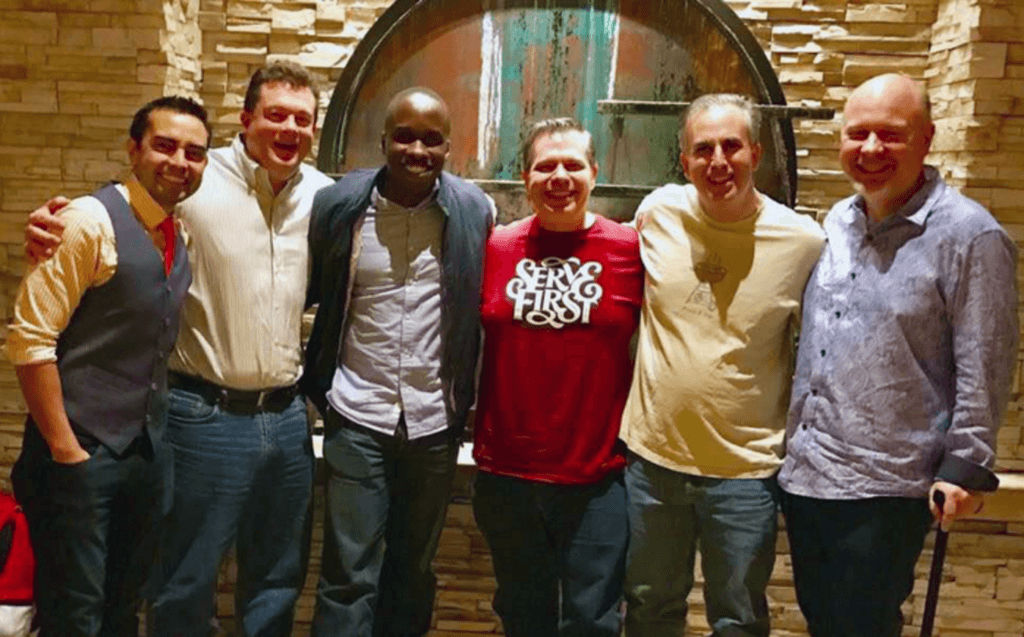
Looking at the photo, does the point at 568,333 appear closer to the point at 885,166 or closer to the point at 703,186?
the point at 703,186

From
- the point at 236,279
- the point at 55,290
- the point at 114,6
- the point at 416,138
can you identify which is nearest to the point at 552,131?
the point at 416,138

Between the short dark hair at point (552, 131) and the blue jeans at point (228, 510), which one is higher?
the short dark hair at point (552, 131)

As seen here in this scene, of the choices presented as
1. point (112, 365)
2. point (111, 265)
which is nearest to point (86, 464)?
point (112, 365)

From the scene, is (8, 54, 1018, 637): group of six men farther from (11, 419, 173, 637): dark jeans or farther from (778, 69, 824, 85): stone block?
(778, 69, 824, 85): stone block

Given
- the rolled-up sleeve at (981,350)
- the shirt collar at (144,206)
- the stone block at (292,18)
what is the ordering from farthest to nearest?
the stone block at (292,18)
the shirt collar at (144,206)
the rolled-up sleeve at (981,350)

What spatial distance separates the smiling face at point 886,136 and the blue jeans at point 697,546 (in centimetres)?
69

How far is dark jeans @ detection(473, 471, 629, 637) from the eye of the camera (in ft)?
7.42

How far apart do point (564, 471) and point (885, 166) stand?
95cm

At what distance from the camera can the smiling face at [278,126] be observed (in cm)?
224

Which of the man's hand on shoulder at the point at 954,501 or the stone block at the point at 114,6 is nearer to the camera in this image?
the man's hand on shoulder at the point at 954,501

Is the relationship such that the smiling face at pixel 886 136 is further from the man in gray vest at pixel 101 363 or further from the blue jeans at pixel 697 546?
the man in gray vest at pixel 101 363

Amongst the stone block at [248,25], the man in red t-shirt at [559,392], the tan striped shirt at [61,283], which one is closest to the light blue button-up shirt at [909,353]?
the man in red t-shirt at [559,392]

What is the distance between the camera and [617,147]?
2.99 meters

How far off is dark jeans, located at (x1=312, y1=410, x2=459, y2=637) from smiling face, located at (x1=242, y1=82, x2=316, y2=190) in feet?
1.99
